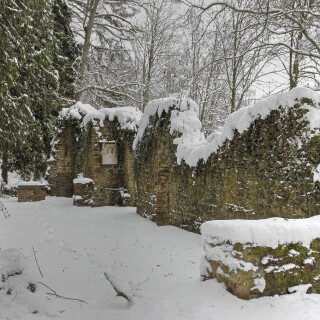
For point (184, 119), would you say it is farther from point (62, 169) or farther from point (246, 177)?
point (62, 169)

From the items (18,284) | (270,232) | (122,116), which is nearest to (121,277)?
(18,284)

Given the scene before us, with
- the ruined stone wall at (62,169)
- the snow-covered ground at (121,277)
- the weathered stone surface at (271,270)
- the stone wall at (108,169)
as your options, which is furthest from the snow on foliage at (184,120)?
the ruined stone wall at (62,169)

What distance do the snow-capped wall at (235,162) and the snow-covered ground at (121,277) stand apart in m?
0.90

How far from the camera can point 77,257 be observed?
5262mm

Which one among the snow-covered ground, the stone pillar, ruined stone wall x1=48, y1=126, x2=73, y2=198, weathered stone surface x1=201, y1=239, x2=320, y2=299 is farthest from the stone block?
weathered stone surface x1=201, y1=239, x2=320, y2=299

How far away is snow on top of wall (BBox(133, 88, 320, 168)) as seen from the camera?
14.7 feet

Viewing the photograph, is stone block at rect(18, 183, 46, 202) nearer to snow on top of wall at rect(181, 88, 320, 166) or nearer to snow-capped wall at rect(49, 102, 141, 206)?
snow-capped wall at rect(49, 102, 141, 206)

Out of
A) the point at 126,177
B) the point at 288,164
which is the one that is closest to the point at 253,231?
the point at 288,164

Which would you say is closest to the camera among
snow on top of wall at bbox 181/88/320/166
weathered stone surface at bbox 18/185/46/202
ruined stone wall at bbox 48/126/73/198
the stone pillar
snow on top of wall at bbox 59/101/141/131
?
snow on top of wall at bbox 181/88/320/166

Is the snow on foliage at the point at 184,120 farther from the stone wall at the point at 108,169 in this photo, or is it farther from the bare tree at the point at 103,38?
the bare tree at the point at 103,38

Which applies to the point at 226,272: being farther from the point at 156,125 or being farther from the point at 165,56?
the point at 165,56

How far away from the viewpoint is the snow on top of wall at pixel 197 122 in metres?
4.47

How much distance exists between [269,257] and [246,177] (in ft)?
7.54

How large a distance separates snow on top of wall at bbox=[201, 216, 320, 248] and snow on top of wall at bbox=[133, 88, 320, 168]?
172cm
